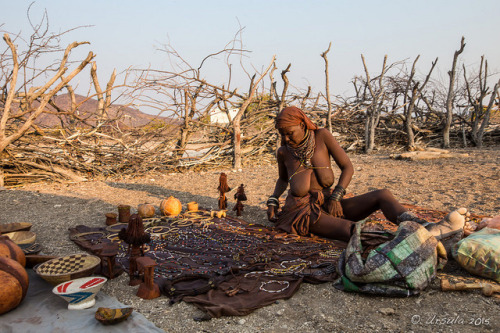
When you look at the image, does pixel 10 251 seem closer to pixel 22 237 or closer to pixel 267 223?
pixel 22 237

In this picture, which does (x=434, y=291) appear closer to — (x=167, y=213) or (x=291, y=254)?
(x=291, y=254)

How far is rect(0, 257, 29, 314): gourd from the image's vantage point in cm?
218

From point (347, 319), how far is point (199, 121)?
22.8ft

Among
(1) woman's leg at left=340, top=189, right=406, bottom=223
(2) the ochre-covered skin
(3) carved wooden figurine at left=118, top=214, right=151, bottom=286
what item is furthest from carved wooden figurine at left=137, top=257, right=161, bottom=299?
(1) woman's leg at left=340, top=189, right=406, bottom=223

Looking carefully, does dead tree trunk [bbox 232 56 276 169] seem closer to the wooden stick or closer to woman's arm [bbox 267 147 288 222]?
woman's arm [bbox 267 147 288 222]

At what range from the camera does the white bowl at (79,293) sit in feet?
7.40

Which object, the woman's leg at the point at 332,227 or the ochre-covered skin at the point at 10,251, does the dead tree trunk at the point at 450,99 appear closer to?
the woman's leg at the point at 332,227

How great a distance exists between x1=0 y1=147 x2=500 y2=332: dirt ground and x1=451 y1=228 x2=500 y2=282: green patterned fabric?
173 millimetres

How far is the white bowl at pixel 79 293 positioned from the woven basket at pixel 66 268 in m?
0.09

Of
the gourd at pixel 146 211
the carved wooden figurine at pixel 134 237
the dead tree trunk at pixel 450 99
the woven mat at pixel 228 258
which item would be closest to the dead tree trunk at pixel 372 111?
the dead tree trunk at pixel 450 99

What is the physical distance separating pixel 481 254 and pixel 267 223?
2.52 m

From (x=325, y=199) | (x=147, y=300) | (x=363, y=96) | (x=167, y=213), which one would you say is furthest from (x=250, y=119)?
(x=147, y=300)

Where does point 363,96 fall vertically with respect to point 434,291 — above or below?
above

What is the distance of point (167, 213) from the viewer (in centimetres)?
464
